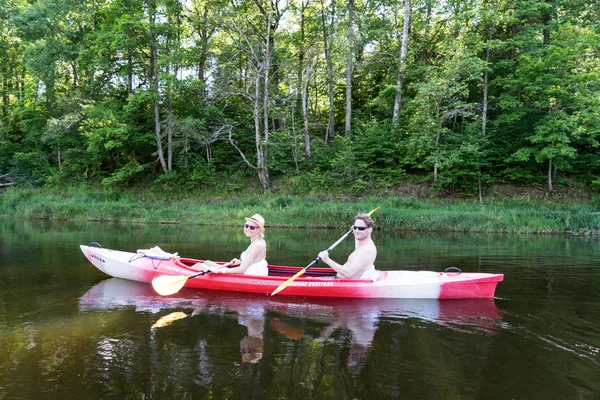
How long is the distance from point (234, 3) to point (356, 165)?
499 inches

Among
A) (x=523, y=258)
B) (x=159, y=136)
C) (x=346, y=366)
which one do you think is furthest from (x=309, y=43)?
(x=346, y=366)

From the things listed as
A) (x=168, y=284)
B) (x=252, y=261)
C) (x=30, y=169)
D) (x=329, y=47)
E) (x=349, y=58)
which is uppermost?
(x=329, y=47)

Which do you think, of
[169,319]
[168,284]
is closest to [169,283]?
[168,284]

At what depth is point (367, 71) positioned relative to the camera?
82.3 feet

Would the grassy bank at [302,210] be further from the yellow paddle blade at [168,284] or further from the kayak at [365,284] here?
the yellow paddle blade at [168,284]

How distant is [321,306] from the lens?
6.47 m

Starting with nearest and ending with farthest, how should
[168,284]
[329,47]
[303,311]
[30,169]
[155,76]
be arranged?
[303,311], [168,284], [155,76], [329,47], [30,169]

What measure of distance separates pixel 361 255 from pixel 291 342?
2.18 m

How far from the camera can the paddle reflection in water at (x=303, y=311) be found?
510cm

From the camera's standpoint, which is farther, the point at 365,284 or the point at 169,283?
the point at 169,283

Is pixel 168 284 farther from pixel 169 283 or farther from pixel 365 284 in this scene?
pixel 365 284

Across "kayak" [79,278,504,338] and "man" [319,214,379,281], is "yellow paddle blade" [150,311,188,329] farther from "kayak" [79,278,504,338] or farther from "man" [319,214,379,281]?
"man" [319,214,379,281]

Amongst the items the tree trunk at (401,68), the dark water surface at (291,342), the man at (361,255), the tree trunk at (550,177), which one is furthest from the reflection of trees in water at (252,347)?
the tree trunk at (401,68)

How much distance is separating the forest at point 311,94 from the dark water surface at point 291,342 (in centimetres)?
1169
